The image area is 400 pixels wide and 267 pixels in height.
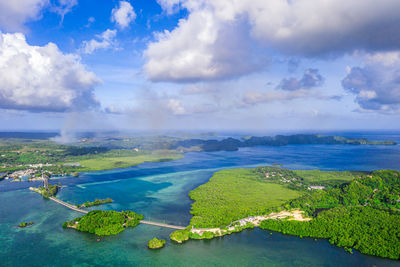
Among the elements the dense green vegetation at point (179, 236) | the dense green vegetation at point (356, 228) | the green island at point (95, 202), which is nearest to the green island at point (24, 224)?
the green island at point (95, 202)

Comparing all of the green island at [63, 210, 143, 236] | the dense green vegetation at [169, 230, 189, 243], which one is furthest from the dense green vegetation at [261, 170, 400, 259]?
the green island at [63, 210, 143, 236]

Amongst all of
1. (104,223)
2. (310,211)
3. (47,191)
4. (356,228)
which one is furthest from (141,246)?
(47,191)

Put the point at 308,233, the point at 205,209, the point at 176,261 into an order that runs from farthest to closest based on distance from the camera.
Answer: the point at 205,209
the point at 308,233
the point at 176,261

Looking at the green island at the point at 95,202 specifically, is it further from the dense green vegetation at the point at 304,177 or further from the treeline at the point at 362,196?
the dense green vegetation at the point at 304,177

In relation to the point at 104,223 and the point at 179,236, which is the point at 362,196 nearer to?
the point at 179,236

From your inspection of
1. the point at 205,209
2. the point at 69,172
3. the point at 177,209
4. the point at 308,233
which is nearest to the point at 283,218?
the point at 308,233

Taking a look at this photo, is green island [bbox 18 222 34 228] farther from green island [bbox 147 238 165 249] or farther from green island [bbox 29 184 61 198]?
green island [bbox 147 238 165 249]

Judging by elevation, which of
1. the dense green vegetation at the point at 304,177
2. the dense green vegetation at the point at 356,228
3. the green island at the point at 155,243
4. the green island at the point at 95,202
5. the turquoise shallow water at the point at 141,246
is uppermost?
the dense green vegetation at the point at 304,177

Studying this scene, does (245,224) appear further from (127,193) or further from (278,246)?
(127,193)
